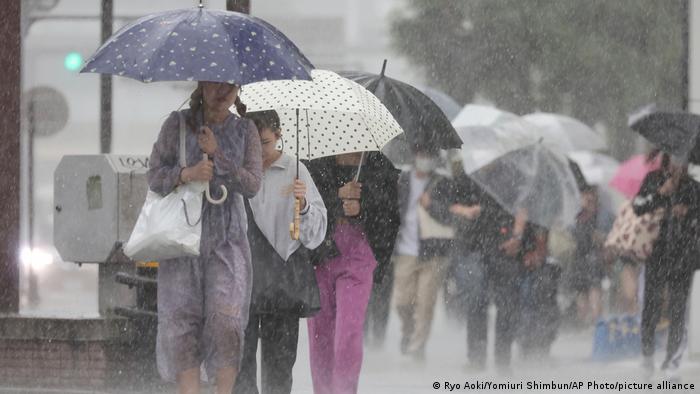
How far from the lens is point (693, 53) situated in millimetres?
14414

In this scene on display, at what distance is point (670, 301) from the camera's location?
44.6ft

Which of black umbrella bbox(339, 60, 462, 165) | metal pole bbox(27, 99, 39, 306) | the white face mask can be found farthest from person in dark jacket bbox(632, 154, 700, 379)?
metal pole bbox(27, 99, 39, 306)

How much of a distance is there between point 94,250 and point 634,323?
4971 millimetres

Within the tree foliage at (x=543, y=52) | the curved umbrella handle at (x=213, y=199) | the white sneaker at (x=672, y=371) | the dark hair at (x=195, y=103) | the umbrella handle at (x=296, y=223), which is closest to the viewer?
the curved umbrella handle at (x=213, y=199)

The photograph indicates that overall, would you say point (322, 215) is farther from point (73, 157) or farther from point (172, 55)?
point (73, 157)

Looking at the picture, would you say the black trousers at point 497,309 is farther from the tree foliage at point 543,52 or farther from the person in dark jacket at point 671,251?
the tree foliage at point 543,52

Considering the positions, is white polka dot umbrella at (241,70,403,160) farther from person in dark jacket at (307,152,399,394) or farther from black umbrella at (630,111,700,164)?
black umbrella at (630,111,700,164)

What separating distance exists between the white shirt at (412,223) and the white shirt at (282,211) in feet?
19.4

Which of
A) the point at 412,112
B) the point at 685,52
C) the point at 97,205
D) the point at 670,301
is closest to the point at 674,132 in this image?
the point at 670,301

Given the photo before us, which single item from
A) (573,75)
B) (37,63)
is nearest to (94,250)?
(37,63)

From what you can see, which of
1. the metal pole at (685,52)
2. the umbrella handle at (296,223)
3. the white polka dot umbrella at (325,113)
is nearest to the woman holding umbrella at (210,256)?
the umbrella handle at (296,223)

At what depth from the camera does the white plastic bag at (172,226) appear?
7945 mm

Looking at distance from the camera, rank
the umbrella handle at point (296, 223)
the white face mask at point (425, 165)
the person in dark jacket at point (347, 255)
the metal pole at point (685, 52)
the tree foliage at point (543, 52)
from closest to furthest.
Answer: the umbrella handle at point (296, 223)
the person in dark jacket at point (347, 255)
the metal pole at point (685, 52)
the white face mask at point (425, 165)
the tree foliage at point (543, 52)

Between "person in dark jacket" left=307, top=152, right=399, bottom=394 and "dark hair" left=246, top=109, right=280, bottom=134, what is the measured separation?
733mm
